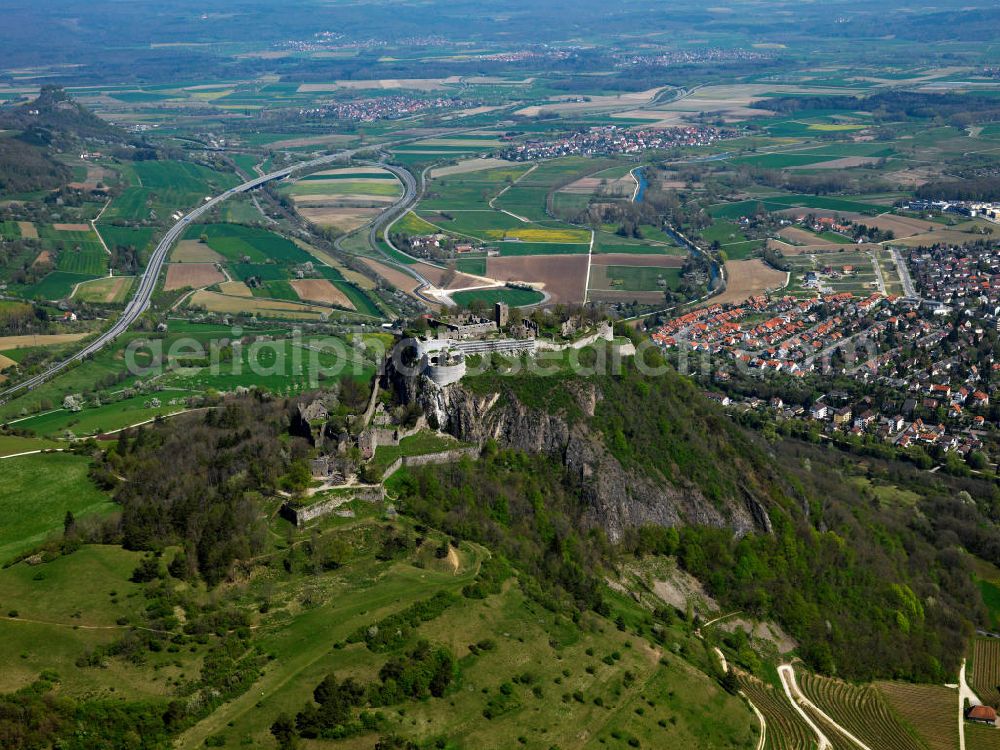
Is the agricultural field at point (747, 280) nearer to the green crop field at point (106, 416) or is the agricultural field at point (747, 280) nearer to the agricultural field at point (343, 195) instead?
the agricultural field at point (343, 195)

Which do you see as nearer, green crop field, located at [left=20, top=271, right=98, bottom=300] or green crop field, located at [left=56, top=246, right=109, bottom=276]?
green crop field, located at [left=20, top=271, right=98, bottom=300]

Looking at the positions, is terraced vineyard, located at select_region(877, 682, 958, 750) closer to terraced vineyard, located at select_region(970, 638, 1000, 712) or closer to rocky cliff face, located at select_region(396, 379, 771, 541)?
terraced vineyard, located at select_region(970, 638, 1000, 712)

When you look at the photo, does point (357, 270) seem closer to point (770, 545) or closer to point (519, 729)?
point (770, 545)

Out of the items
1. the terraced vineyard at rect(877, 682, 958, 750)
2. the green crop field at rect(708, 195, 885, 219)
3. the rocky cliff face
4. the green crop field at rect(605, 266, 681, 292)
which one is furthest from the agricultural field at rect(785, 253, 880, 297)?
the terraced vineyard at rect(877, 682, 958, 750)

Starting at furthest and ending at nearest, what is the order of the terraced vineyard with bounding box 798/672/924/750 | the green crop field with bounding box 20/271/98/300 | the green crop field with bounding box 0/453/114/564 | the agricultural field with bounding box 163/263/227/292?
1. the agricultural field with bounding box 163/263/227/292
2. the green crop field with bounding box 20/271/98/300
3. the green crop field with bounding box 0/453/114/564
4. the terraced vineyard with bounding box 798/672/924/750

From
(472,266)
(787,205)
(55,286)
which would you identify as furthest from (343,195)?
(787,205)

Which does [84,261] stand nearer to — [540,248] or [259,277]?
[259,277]

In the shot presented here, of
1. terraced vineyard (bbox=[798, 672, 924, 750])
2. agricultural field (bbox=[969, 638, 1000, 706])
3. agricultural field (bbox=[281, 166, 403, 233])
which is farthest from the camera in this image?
agricultural field (bbox=[281, 166, 403, 233])
